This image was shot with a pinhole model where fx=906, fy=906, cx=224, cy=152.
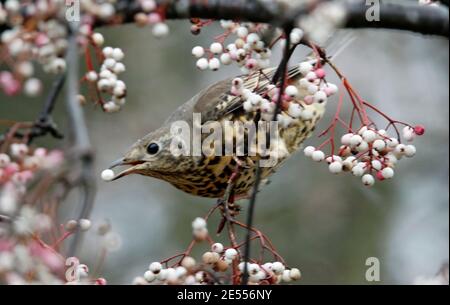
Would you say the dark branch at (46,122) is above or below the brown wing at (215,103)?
below

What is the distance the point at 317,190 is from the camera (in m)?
8.88

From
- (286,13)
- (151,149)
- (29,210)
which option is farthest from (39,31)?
(151,149)

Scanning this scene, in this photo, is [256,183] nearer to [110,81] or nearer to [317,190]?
[110,81]

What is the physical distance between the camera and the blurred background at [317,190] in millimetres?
8320

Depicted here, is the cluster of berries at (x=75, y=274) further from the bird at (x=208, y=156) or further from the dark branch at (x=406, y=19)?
the bird at (x=208, y=156)

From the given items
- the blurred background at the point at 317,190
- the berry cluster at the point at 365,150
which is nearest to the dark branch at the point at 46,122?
the berry cluster at the point at 365,150

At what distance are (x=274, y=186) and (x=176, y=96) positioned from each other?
56.3 inches

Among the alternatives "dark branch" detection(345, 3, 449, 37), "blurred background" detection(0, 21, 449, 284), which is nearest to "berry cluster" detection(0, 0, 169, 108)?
"dark branch" detection(345, 3, 449, 37)

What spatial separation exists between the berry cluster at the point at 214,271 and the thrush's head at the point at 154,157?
4.18 feet

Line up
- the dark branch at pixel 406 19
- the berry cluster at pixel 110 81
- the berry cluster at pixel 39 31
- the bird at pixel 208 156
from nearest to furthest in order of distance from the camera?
1. the berry cluster at pixel 39 31
2. the dark branch at pixel 406 19
3. the berry cluster at pixel 110 81
4. the bird at pixel 208 156
